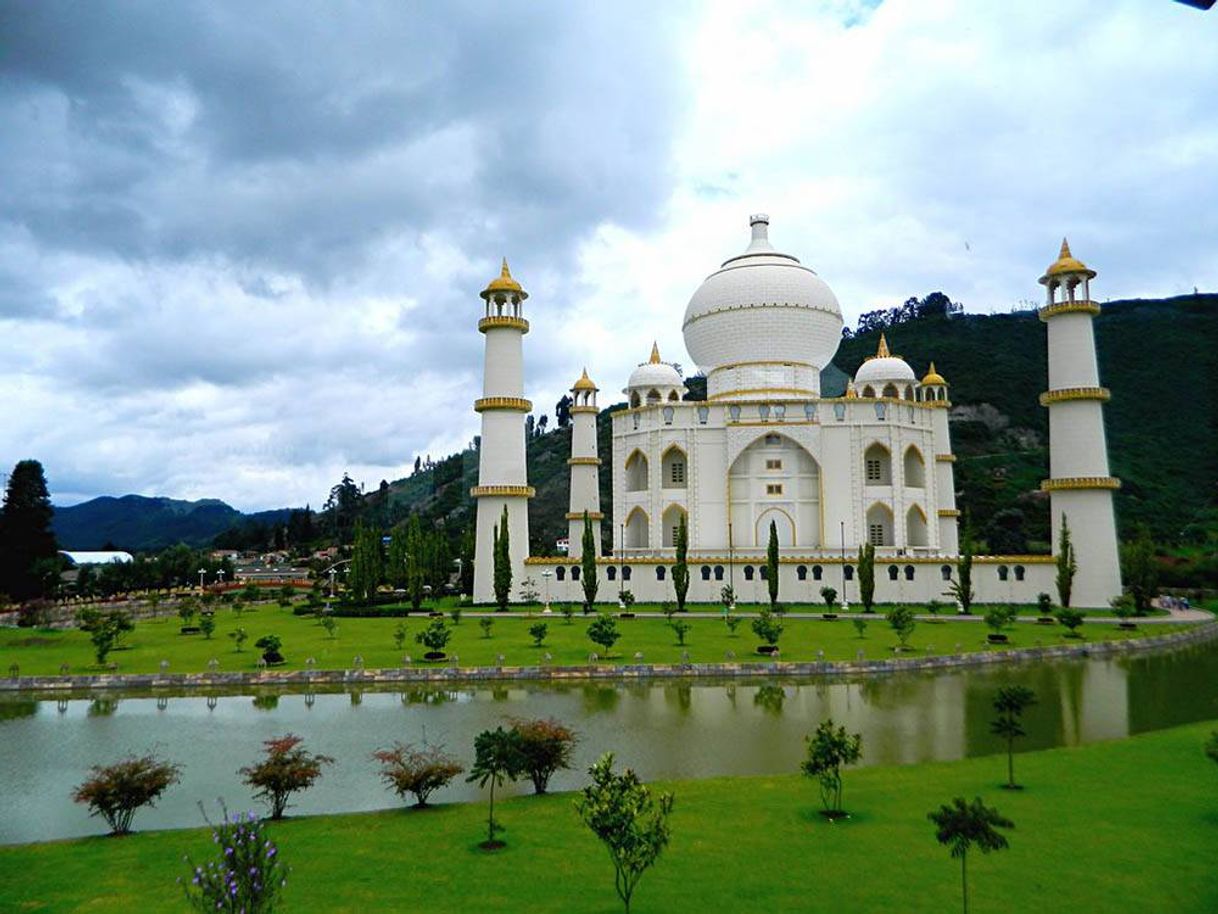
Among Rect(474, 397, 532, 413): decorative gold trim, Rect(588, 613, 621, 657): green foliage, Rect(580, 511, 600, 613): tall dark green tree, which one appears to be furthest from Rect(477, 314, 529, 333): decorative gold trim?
Rect(588, 613, 621, 657): green foliage

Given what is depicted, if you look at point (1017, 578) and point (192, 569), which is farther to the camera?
point (192, 569)

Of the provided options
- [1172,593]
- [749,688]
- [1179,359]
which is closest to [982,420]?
[1179,359]

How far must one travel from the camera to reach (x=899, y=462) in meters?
45.7

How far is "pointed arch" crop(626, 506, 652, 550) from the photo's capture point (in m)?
49.2

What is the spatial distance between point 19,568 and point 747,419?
4080 cm

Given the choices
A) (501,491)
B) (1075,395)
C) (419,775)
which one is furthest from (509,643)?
(1075,395)

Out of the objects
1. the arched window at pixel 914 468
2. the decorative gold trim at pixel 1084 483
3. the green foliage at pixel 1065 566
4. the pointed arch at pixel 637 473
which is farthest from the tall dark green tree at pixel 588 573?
the decorative gold trim at pixel 1084 483

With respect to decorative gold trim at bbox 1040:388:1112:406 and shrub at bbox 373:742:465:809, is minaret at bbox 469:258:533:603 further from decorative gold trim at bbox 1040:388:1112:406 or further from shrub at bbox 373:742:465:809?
shrub at bbox 373:742:465:809

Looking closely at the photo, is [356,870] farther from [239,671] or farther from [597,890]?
[239,671]

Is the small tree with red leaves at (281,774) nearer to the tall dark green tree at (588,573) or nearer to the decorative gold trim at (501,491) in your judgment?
the tall dark green tree at (588,573)

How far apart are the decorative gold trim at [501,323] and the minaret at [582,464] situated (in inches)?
295

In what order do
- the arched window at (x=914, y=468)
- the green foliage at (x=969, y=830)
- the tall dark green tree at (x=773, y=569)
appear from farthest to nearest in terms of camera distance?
the arched window at (x=914, y=468) < the tall dark green tree at (x=773, y=569) < the green foliage at (x=969, y=830)

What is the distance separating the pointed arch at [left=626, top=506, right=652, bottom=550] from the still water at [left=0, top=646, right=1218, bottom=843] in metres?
26.1

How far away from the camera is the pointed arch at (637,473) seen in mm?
50000
